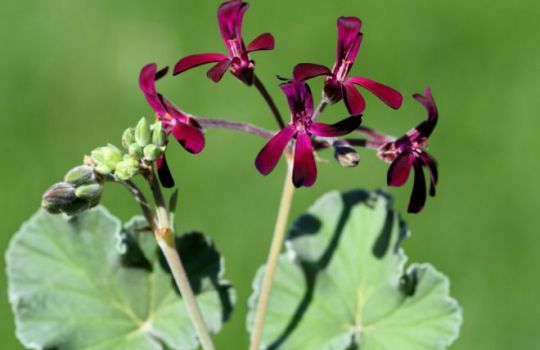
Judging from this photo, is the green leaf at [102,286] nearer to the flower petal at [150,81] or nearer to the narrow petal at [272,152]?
the flower petal at [150,81]

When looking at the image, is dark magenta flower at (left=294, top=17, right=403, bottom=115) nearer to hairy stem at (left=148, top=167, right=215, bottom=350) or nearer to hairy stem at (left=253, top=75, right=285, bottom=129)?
hairy stem at (left=253, top=75, right=285, bottom=129)

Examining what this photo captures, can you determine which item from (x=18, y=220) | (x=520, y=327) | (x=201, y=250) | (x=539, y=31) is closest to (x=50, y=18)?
(x=18, y=220)

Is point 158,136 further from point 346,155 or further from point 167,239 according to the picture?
point 346,155

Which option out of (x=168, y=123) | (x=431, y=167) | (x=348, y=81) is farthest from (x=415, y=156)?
(x=168, y=123)

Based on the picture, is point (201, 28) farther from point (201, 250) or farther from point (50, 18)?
point (201, 250)

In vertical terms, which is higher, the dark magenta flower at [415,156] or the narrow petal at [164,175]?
the dark magenta flower at [415,156]

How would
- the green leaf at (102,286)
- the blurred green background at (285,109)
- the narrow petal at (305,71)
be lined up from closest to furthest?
the narrow petal at (305,71), the green leaf at (102,286), the blurred green background at (285,109)

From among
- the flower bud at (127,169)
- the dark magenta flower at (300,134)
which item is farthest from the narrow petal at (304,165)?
the flower bud at (127,169)

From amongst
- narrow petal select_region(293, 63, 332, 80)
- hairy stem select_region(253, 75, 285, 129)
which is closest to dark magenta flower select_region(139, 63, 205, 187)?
→ hairy stem select_region(253, 75, 285, 129)
